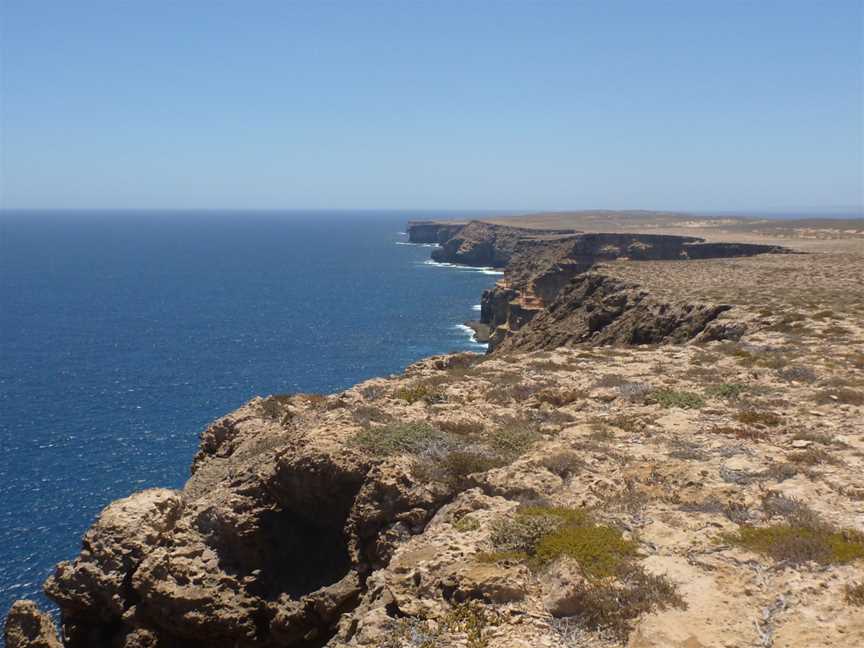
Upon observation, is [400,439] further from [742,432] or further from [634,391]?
[742,432]

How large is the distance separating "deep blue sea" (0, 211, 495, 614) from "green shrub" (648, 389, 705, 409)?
109 feet

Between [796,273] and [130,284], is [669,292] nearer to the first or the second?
[796,273]

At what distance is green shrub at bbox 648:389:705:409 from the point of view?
1875 cm

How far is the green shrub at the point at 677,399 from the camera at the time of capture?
18750 millimetres

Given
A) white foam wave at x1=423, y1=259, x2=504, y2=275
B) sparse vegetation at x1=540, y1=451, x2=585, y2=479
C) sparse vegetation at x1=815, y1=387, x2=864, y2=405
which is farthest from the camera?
white foam wave at x1=423, y1=259, x2=504, y2=275

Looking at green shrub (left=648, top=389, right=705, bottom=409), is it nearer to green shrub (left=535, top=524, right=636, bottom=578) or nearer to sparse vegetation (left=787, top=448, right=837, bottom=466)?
sparse vegetation (left=787, top=448, right=837, bottom=466)

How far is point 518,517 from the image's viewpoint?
1242cm

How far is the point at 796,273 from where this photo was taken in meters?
Result: 47.5

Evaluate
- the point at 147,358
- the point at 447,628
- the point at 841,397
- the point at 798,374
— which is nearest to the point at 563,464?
the point at 447,628

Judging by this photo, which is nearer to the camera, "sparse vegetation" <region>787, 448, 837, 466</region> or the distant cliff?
"sparse vegetation" <region>787, 448, 837, 466</region>

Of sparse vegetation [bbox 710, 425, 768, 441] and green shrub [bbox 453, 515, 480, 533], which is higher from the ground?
sparse vegetation [bbox 710, 425, 768, 441]

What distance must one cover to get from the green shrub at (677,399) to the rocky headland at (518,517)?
84 millimetres

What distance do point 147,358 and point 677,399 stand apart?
71.1 m

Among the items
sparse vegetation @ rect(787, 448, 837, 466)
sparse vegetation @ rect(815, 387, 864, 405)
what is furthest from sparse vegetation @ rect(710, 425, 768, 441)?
sparse vegetation @ rect(815, 387, 864, 405)
